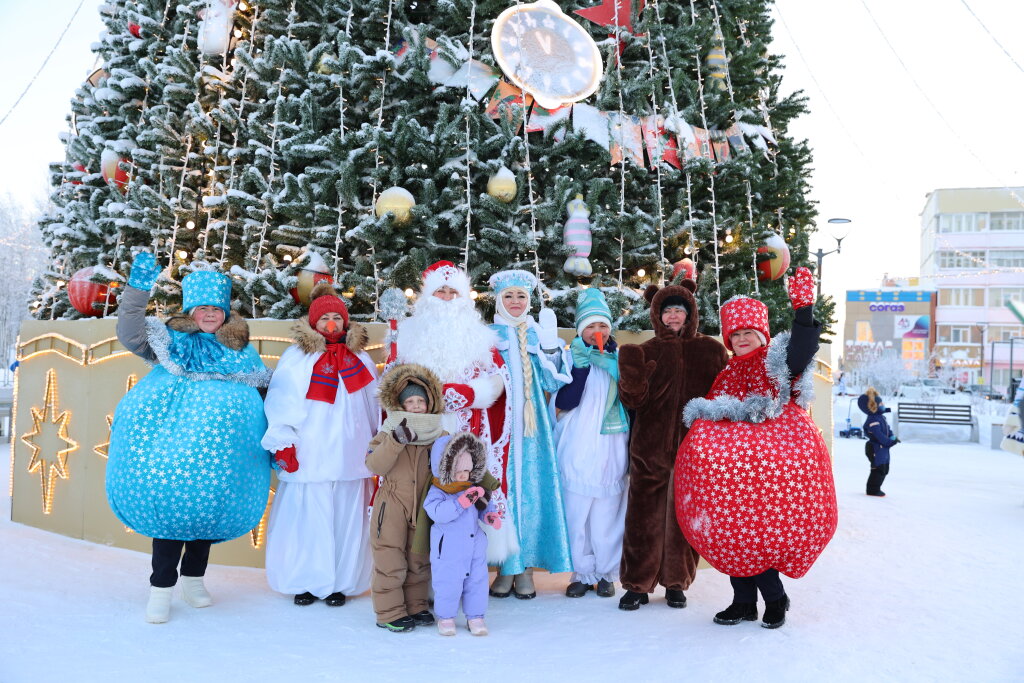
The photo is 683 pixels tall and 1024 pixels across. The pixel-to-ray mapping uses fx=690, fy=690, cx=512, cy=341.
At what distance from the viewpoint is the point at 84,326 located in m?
5.17

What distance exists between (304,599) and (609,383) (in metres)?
2.11

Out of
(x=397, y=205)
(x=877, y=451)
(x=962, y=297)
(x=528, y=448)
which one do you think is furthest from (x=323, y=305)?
(x=962, y=297)

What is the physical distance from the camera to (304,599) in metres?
3.84

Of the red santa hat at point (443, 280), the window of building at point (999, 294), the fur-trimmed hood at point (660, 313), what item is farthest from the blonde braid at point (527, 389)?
the window of building at point (999, 294)

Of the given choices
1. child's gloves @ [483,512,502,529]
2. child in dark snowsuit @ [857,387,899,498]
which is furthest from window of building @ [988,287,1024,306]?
child's gloves @ [483,512,502,529]

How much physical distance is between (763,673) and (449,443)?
172cm

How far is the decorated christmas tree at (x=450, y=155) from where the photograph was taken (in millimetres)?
5066

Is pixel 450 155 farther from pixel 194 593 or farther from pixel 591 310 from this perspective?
pixel 194 593

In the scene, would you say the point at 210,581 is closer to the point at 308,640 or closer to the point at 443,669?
the point at 308,640

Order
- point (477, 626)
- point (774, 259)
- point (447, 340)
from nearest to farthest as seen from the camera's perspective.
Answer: point (477, 626) < point (447, 340) < point (774, 259)

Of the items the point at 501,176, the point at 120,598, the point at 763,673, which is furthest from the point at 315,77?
the point at 763,673

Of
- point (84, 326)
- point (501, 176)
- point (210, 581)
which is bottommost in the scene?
point (210, 581)

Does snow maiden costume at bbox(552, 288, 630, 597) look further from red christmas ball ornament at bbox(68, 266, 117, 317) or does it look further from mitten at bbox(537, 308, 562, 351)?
red christmas ball ornament at bbox(68, 266, 117, 317)

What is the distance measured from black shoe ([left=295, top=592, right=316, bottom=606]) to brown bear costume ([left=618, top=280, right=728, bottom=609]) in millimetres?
1729
